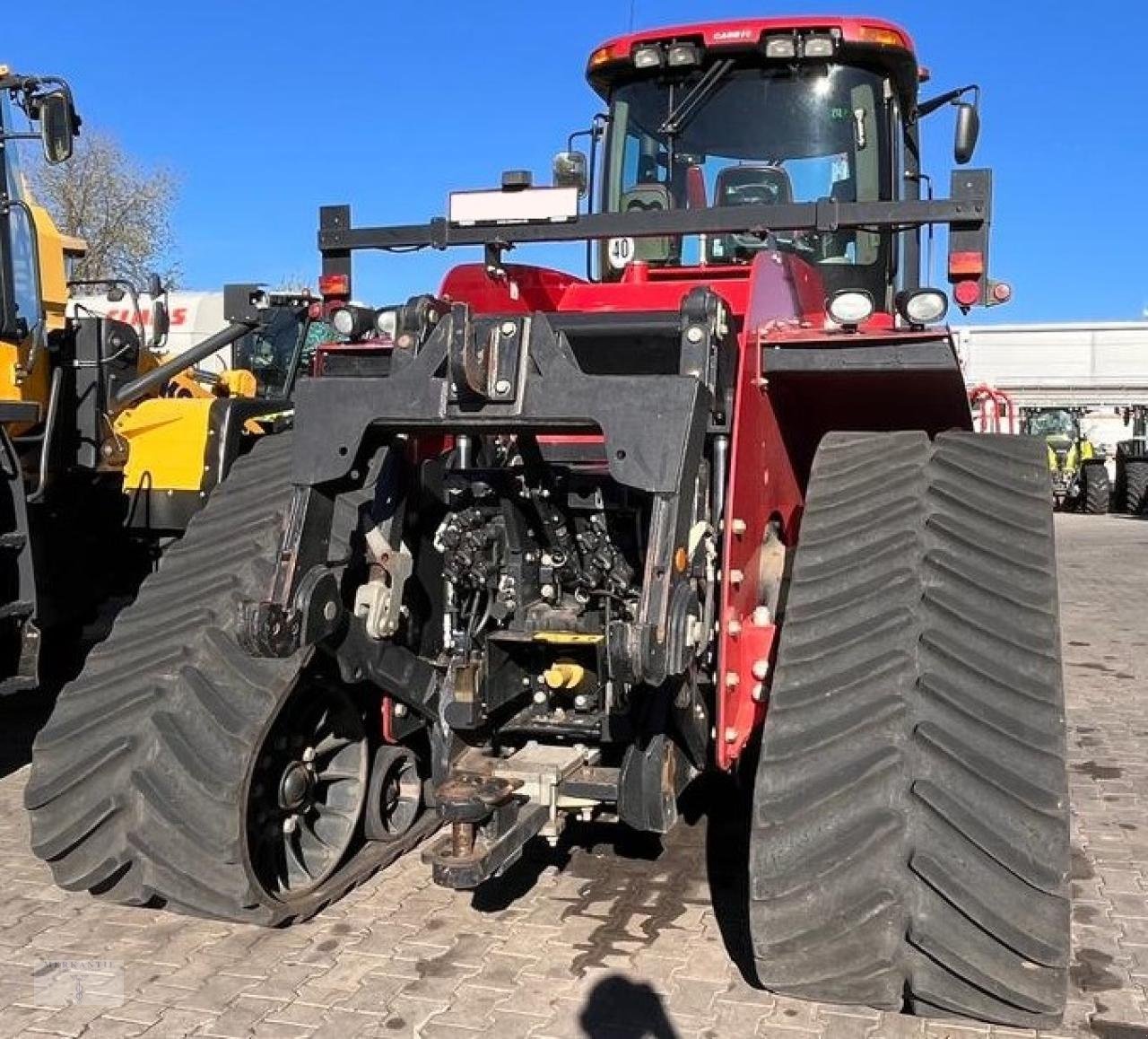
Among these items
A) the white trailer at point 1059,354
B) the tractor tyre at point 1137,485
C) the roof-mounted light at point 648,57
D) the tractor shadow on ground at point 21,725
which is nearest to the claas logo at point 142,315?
the tractor shadow on ground at point 21,725

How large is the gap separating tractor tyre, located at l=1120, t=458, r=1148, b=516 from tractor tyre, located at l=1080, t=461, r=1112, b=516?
448 millimetres

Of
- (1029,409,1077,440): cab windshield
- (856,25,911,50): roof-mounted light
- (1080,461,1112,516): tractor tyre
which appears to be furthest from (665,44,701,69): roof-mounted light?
(1029,409,1077,440): cab windshield

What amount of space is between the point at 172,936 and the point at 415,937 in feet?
2.43

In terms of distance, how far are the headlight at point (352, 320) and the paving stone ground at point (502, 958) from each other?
1882 mm

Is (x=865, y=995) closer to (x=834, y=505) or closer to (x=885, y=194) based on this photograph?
(x=834, y=505)

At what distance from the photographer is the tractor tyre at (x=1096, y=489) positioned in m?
28.0

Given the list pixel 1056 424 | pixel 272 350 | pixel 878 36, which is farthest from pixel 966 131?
pixel 1056 424

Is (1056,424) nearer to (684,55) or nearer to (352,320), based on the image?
(684,55)

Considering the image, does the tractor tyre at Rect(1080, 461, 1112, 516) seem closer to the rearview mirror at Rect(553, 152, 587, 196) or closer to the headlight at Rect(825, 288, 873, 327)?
the rearview mirror at Rect(553, 152, 587, 196)

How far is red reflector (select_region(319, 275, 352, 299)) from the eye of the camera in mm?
4711

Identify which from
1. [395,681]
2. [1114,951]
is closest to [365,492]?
[395,681]

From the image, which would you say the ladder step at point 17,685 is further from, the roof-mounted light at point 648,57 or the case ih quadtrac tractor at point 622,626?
the roof-mounted light at point 648,57

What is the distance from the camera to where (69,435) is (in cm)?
617

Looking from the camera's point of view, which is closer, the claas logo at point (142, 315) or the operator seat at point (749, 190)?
the operator seat at point (749, 190)
